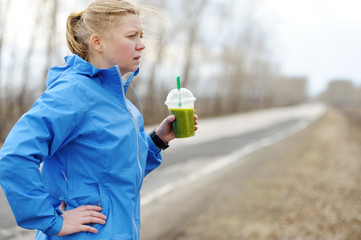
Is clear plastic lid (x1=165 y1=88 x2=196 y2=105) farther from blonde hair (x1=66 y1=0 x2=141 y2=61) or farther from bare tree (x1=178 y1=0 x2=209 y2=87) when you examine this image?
bare tree (x1=178 y1=0 x2=209 y2=87)

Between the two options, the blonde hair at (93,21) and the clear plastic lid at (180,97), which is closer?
the blonde hair at (93,21)

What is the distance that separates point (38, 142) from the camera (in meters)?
1.25

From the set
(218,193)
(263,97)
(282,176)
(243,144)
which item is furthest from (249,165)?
(263,97)

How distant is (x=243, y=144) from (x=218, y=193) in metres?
6.49

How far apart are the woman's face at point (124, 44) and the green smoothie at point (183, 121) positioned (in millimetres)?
529

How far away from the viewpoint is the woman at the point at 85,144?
125 centimetres

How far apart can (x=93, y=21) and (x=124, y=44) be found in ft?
0.53

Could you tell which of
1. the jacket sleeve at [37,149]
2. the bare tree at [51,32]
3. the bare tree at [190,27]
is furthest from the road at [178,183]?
the bare tree at [190,27]

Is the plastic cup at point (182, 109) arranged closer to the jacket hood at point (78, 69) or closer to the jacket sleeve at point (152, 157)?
the jacket sleeve at point (152, 157)

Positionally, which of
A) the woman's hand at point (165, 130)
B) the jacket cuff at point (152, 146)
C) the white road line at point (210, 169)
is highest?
the woman's hand at point (165, 130)

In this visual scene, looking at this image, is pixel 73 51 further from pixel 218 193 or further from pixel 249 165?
pixel 249 165

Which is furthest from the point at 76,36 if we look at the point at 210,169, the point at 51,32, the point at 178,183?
the point at 51,32

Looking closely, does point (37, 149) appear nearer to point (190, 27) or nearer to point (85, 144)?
point (85, 144)

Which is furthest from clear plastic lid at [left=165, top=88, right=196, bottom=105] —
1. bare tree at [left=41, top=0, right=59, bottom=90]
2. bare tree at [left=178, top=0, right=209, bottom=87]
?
bare tree at [left=178, top=0, right=209, bottom=87]
